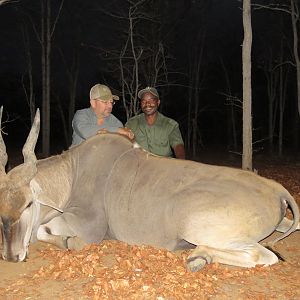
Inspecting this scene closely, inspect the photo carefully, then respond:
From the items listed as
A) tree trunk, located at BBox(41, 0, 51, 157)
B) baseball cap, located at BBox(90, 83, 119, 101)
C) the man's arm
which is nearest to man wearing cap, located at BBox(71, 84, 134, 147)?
baseball cap, located at BBox(90, 83, 119, 101)

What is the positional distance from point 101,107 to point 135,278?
96.2 inches

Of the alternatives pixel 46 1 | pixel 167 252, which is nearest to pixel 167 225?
pixel 167 252

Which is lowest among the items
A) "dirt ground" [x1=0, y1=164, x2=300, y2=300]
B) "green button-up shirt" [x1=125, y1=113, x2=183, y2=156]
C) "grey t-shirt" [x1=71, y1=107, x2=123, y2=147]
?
"dirt ground" [x1=0, y1=164, x2=300, y2=300]

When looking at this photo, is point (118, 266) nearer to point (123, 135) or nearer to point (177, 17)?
point (123, 135)

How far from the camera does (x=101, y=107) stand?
17.2 ft

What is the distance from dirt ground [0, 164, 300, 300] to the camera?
315 cm

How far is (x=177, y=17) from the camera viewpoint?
17.7 meters

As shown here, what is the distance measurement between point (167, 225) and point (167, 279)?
722mm

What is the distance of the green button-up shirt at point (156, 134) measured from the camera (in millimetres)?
6266

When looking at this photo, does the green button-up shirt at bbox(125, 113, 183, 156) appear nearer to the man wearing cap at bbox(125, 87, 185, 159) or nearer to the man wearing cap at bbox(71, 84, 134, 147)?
the man wearing cap at bbox(125, 87, 185, 159)

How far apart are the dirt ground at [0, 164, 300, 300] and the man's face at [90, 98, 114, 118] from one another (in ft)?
5.84

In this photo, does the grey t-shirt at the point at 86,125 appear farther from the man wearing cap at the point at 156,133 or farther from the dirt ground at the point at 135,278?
the dirt ground at the point at 135,278

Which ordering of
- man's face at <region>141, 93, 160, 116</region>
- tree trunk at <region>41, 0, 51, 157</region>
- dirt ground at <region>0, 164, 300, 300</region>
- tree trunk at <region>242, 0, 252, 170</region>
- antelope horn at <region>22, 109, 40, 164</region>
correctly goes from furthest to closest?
tree trunk at <region>41, 0, 51, 157</region>
tree trunk at <region>242, 0, 252, 170</region>
man's face at <region>141, 93, 160, 116</region>
antelope horn at <region>22, 109, 40, 164</region>
dirt ground at <region>0, 164, 300, 300</region>

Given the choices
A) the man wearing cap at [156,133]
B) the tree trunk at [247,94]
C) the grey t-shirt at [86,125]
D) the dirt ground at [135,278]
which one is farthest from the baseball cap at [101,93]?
the tree trunk at [247,94]
